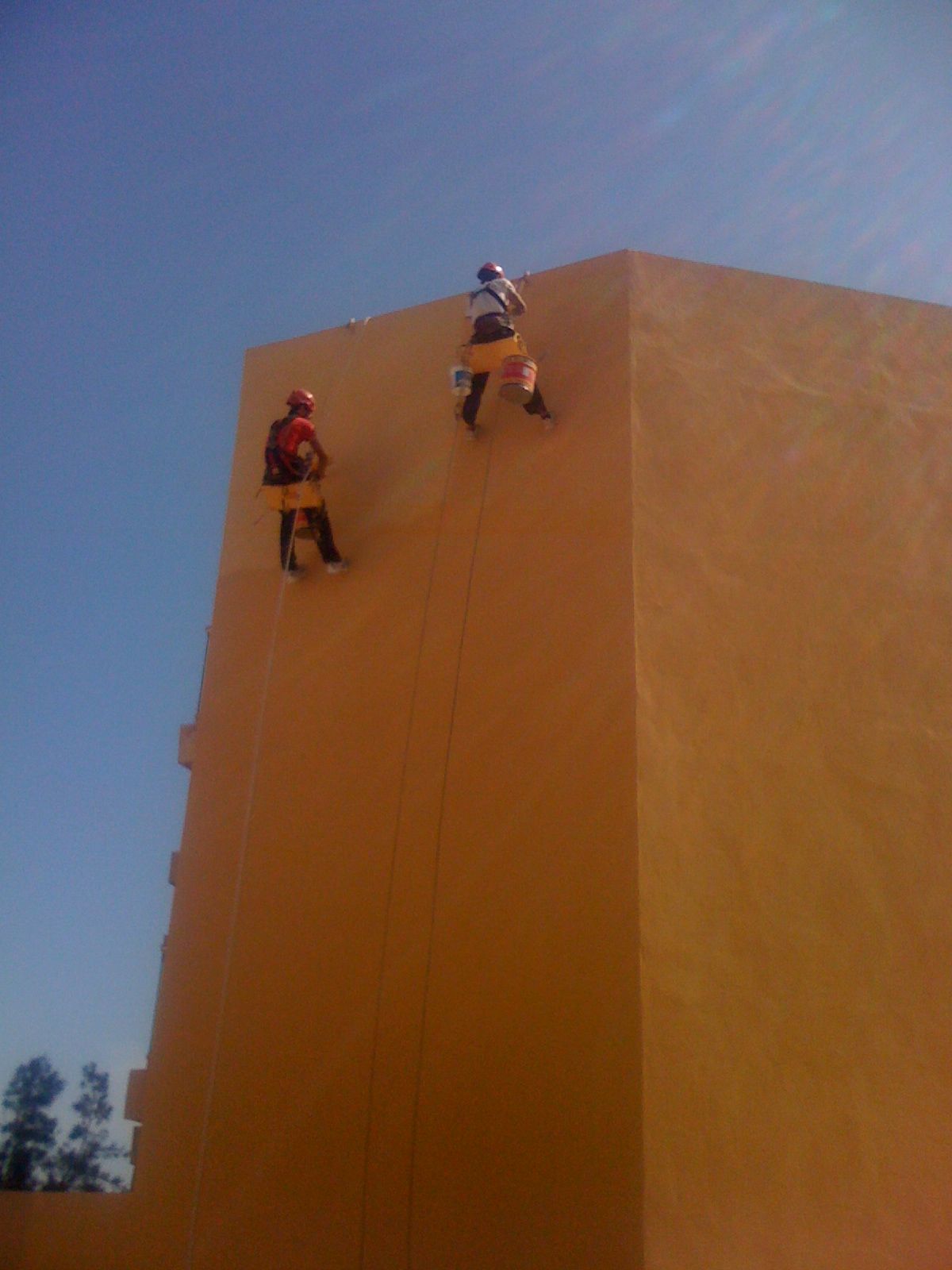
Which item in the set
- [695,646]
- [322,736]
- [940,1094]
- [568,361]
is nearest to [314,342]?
[568,361]

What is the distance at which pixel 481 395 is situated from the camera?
6.57m

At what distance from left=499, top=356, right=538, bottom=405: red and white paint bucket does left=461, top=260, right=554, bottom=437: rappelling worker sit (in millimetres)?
110

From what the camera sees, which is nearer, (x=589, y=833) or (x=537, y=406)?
(x=589, y=833)

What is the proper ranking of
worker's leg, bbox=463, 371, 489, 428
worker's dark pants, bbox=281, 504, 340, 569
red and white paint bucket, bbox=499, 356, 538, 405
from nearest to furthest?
1. red and white paint bucket, bbox=499, 356, 538, 405
2. worker's dark pants, bbox=281, 504, 340, 569
3. worker's leg, bbox=463, 371, 489, 428

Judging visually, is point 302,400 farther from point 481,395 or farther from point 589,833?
point 589,833

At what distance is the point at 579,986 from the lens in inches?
190

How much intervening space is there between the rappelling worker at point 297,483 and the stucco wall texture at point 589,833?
18 cm

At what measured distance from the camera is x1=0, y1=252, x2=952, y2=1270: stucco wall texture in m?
4.64

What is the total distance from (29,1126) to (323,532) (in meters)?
9.77

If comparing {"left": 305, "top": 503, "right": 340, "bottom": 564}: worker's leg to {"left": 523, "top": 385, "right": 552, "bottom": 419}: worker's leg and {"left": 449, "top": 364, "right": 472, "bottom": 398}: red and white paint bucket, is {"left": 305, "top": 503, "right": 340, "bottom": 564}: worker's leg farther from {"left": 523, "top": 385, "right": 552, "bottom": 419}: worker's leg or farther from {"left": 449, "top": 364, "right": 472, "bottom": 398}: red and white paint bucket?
{"left": 523, "top": 385, "right": 552, "bottom": 419}: worker's leg

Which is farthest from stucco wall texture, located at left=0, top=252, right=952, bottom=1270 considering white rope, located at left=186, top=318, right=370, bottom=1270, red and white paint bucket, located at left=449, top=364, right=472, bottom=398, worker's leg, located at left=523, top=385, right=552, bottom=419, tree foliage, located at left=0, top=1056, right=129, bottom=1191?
tree foliage, located at left=0, top=1056, right=129, bottom=1191

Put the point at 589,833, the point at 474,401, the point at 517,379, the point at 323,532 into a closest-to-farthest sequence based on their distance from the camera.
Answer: the point at 589,833, the point at 517,379, the point at 323,532, the point at 474,401

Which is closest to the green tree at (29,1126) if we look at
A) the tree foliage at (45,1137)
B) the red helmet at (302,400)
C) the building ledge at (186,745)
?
the tree foliage at (45,1137)

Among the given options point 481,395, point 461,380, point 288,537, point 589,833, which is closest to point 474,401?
point 481,395
